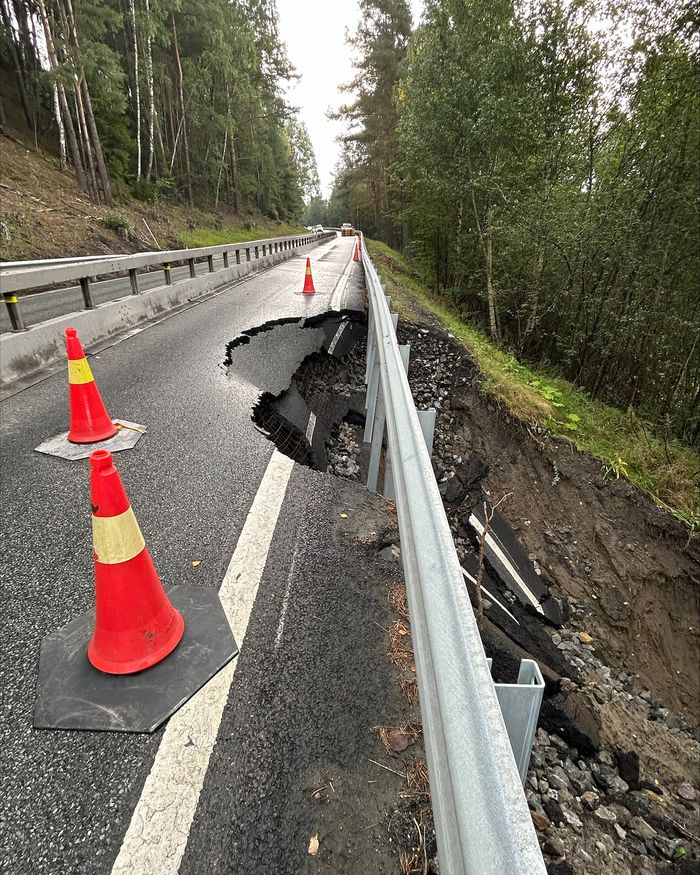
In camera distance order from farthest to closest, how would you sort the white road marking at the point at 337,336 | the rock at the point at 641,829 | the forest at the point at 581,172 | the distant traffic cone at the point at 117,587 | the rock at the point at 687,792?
the forest at the point at 581,172
the white road marking at the point at 337,336
the rock at the point at 687,792
the rock at the point at 641,829
the distant traffic cone at the point at 117,587

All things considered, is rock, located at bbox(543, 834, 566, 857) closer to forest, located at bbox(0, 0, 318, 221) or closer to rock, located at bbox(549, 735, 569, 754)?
rock, located at bbox(549, 735, 569, 754)

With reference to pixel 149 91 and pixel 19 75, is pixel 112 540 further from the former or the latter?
pixel 149 91

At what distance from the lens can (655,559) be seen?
5.45 meters

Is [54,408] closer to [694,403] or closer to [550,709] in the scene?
[550,709]

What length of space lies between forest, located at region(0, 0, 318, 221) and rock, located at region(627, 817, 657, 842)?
22.5 m

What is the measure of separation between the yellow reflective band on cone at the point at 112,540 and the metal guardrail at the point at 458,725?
1.15m

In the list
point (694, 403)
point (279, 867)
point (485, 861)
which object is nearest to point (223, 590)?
point (279, 867)

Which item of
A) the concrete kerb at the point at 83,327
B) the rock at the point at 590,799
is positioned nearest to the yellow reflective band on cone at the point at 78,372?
the concrete kerb at the point at 83,327

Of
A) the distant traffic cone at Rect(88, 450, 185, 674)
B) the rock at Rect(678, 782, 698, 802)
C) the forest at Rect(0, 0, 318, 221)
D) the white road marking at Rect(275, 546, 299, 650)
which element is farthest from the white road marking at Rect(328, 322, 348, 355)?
the forest at Rect(0, 0, 318, 221)

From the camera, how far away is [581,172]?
10461mm

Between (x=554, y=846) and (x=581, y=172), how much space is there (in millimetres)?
12469

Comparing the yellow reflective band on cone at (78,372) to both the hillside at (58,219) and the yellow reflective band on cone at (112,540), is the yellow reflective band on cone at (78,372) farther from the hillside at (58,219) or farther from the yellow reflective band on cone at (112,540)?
the hillside at (58,219)

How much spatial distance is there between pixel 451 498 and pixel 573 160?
9560 millimetres

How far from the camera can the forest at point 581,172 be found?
329 inches
